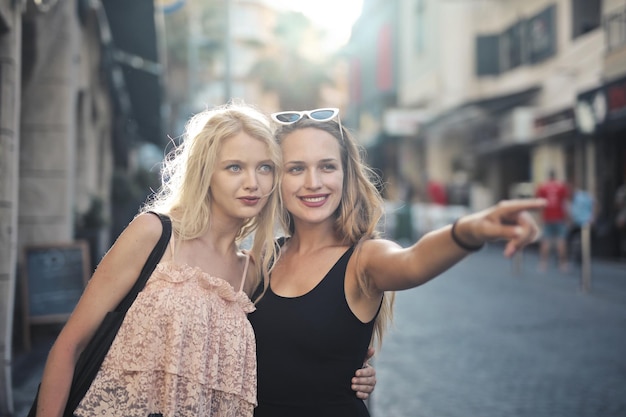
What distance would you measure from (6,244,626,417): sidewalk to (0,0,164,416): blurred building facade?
0.30 meters

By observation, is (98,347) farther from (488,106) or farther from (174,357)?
(488,106)

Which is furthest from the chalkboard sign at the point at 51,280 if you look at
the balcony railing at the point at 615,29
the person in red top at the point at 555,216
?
the balcony railing at the point at 615,29

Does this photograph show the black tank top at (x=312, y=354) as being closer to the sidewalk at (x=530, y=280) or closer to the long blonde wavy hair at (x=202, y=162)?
the long blonde wavy hair at (x=202, y=162)

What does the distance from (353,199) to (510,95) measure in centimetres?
2134

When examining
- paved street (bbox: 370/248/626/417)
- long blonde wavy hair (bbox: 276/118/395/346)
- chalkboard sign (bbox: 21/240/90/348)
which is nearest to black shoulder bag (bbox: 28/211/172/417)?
long blonde wavy hair (bbox: 276/118/395/346)

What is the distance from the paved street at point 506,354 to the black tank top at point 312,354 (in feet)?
4.44

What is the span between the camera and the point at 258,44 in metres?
34.6

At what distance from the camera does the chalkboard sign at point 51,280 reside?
7333 millimetres

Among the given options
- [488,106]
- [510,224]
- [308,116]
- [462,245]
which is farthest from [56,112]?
[488,106]

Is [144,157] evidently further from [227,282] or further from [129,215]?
[227,282]

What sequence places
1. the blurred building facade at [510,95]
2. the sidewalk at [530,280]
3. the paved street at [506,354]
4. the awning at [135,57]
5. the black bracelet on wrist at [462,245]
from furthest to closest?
the blurred building facade at [510,95] → the awning at [135,57] → the sidewalk at [530,280] → the paved street at [506,354] → the black bracelet on wrist at [462,245]

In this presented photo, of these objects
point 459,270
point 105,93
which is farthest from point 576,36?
point 105,93

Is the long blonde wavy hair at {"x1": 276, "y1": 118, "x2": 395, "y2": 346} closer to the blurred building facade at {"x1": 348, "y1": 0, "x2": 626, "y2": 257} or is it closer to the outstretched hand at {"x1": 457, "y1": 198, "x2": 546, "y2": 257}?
the outstretched hand at {"x1": 457, "y1": 198, "x2": 546, "y2": 257}

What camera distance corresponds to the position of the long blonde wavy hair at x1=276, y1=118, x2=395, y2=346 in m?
2.83
